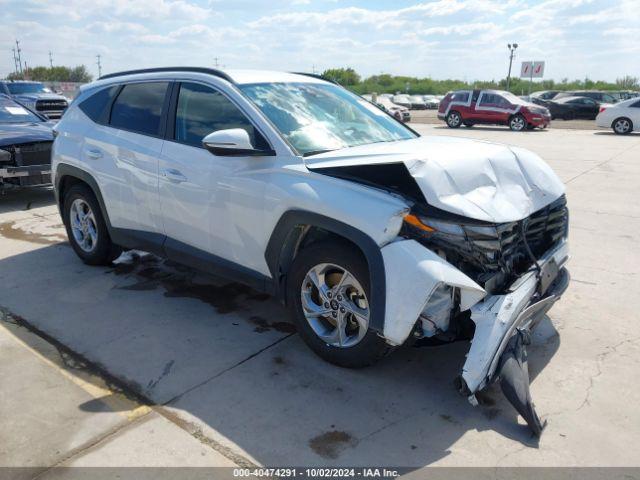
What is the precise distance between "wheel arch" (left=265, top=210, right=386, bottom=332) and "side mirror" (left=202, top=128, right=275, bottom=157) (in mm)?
483

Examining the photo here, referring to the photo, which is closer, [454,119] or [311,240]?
[311,240]

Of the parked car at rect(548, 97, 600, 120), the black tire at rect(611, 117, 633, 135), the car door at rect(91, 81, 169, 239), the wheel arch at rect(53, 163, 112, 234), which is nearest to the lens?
the car door at rect(91, 81, 169, 239)

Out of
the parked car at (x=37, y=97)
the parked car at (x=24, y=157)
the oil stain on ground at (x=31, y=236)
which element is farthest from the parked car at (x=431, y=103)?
the oil stain on ground at (x=31, y=236)

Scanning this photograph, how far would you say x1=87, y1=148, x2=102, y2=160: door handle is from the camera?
4.97m

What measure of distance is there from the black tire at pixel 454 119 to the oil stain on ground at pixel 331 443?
75.7 feet

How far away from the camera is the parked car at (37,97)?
727 inches

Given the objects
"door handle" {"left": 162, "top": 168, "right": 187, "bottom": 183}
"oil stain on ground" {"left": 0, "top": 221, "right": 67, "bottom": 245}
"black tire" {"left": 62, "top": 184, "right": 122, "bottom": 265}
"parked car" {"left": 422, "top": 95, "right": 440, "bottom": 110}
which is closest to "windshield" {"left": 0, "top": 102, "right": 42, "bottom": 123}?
"oil stain on ground" {"left": 0, "top": 221, "right": 67, "bottom": 245}

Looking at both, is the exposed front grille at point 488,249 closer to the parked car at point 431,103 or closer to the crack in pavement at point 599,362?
the crack in pavement at point 599,362

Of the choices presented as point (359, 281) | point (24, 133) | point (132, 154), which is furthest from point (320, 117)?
point (24, 133)

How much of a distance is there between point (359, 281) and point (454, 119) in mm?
22795

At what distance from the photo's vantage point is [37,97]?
18750mm

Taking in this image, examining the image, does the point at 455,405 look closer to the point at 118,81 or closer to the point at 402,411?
the point at 402,411

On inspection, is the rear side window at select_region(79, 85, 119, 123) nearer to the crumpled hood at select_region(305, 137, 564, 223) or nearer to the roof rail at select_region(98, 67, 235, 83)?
the roof rail at select_region(98, 67, 235, 83)

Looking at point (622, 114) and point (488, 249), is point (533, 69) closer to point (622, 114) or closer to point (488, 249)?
point (622, 114)
